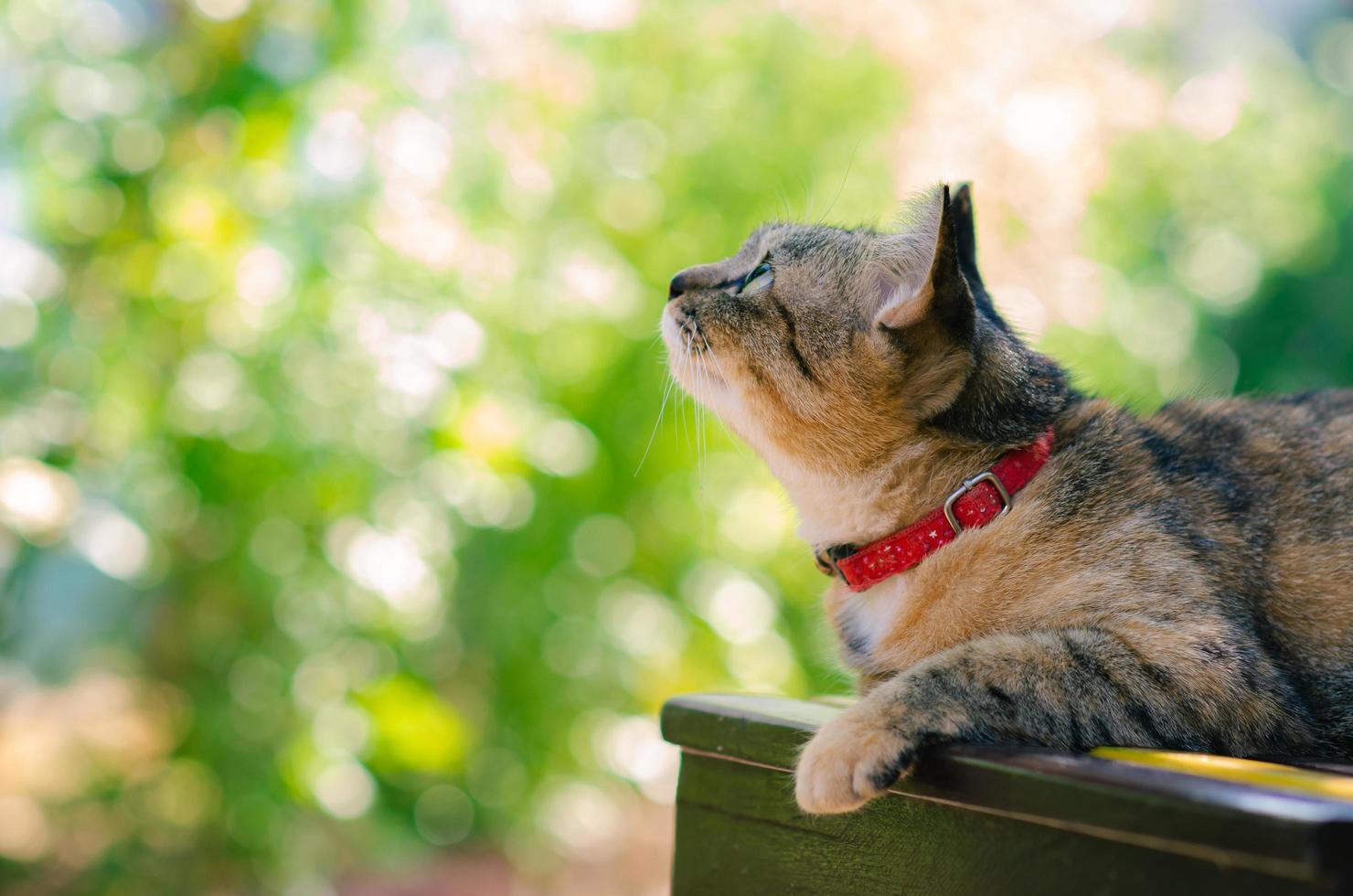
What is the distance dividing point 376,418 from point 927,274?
145cm

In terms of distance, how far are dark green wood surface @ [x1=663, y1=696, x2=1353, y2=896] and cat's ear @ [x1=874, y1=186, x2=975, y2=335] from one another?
426mm

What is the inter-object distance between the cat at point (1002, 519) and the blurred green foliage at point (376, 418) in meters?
0.77

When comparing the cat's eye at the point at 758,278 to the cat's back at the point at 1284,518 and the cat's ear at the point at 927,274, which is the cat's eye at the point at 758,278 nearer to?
the cat's ear at the point at 927,274

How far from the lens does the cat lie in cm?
100

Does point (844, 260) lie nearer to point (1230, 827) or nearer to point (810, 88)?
point (1230, 827)

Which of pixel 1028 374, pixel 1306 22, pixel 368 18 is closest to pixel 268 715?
pixel 368 18

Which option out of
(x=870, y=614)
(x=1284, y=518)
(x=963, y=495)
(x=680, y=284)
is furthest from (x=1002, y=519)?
(x=680, y=284)

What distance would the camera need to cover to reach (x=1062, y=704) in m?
0.98

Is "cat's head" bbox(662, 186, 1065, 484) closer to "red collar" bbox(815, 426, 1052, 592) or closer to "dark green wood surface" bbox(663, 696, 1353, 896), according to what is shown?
"red collar" bbox(815, 426, 1052, 592)

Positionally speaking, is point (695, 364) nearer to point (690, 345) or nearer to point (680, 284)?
point (690, 345)

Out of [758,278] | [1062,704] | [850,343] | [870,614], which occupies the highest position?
[758,278]

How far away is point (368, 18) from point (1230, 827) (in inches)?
89.5

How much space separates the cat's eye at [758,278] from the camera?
1.49 metres

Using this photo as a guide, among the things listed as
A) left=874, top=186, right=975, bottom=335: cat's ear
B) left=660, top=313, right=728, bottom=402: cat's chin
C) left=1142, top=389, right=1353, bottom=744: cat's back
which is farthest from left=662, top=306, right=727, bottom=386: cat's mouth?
left=1142, top=389, right=1353, bottom=744: cat's back
